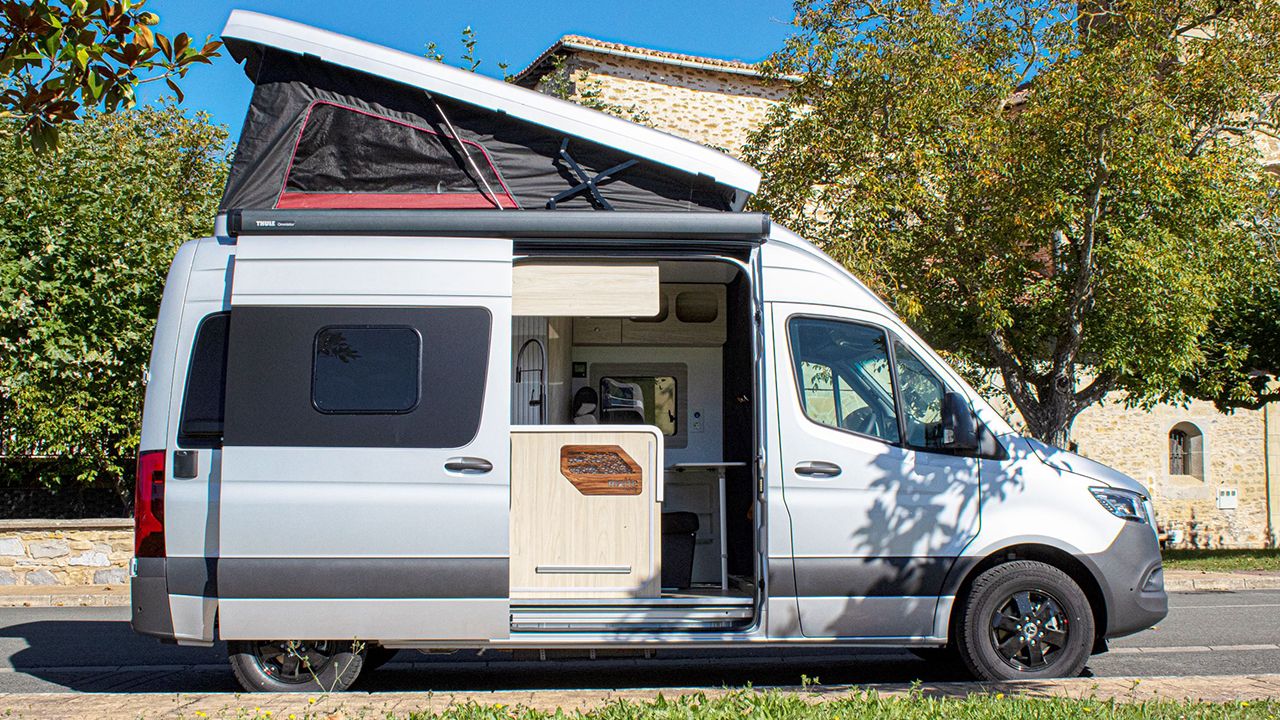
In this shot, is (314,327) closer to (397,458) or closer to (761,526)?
(397,458)

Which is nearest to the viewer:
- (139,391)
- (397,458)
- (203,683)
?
(397,458)

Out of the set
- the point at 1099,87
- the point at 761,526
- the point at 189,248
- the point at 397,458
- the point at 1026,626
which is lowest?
the point at 1026,626

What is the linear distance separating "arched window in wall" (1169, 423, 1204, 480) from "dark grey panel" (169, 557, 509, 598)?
1125 inches

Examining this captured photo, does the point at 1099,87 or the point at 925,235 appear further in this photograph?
the point at 925,235

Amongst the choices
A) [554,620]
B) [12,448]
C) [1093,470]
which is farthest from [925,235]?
[12,448]

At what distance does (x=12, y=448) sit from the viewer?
1552 cm

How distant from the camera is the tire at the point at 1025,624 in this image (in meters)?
6.04

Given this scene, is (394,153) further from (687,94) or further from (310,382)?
(687,94)

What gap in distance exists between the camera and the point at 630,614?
614 cm

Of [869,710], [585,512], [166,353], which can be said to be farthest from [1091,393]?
[166,353]

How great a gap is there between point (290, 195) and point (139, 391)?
1021 centimetres

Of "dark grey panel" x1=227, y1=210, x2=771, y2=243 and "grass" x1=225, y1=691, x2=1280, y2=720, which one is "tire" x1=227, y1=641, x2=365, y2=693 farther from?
"dark grey panel" x1=227, y1=210, x2=771, y2=243

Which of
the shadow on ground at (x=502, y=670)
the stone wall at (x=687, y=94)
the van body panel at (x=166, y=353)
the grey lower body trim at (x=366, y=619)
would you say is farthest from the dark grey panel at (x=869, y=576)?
the stone wall at (x=687, y=94)

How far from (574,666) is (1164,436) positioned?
85.4ft
